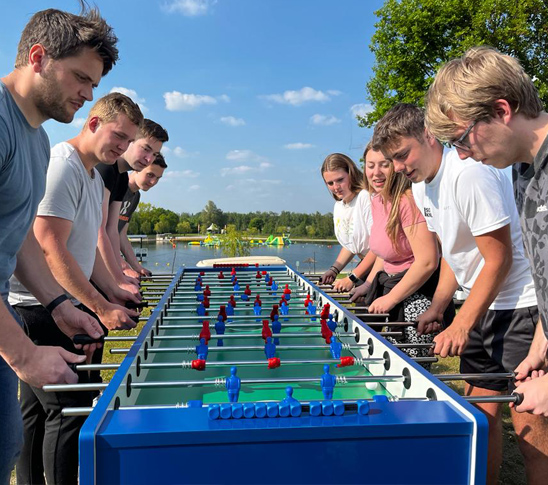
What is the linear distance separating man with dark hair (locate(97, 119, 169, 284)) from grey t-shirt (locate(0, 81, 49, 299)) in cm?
183

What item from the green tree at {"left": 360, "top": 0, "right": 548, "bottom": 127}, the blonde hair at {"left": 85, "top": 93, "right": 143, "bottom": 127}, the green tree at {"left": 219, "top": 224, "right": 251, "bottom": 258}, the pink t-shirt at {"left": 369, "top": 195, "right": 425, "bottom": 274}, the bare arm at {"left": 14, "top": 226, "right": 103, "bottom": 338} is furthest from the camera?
the green tree at {"left": 219, "top": 224, "right": 251, "bottom": 258}

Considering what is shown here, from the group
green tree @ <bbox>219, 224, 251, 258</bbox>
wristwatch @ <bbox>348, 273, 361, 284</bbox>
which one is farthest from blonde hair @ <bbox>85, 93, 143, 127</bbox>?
green tree @ <bbox>219, 224, 251, 258</bbox>

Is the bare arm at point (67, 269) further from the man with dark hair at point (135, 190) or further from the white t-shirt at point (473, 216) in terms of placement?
the man with dark hair at point (135, 190)

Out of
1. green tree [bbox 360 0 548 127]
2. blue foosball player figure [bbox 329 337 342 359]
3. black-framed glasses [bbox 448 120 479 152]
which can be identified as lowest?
blue foosball player figure [bbox 329 337 342 359]

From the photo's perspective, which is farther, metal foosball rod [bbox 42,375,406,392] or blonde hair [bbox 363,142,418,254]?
blonde hair [bbox 363,142,418,254]

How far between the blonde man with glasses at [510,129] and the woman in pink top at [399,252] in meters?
1.19

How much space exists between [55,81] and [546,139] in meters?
1.77

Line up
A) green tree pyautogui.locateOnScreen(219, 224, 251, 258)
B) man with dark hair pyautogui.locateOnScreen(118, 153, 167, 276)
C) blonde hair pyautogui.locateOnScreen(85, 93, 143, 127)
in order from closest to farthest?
blonde hair pyautogui.locateOnScreen(85, 93, 143, 127) < man with dark hair pyautogui.locateOnScreen(118, 153, 167, 276) < green tree pyautogui.locateOnScreen(219, 224, 251, 258)

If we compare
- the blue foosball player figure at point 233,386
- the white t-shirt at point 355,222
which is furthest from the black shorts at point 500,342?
the white t-shirt at point 355,222

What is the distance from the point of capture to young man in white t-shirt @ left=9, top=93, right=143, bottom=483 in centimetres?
223

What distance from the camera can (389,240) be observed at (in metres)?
3.35

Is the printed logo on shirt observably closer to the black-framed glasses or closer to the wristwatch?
the wristwatch

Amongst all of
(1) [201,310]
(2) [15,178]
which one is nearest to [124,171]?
(1) [201,310]

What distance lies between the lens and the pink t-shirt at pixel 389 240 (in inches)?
121
